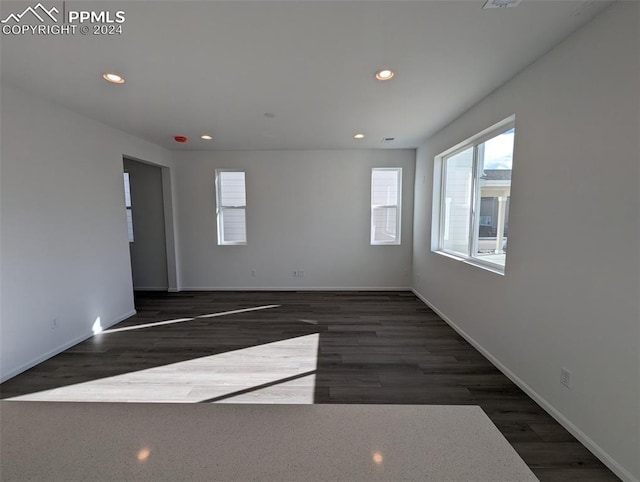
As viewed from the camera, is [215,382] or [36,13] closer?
[36,13]

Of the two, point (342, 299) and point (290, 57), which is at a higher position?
point (290, 57)

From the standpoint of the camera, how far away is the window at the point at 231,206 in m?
5.04

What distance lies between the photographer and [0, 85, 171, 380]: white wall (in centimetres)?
240

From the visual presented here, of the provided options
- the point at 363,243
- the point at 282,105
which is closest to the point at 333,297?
the point at 363,243

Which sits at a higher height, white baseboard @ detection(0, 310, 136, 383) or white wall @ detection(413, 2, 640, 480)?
white wall @ detection(413, 2, 640, 480)

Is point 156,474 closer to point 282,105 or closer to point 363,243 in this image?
point 282,105

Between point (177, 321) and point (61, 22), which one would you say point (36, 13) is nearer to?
point (61, 22)

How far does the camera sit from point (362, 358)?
272 cm

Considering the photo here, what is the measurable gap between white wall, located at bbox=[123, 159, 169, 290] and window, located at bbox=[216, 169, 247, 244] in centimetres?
107

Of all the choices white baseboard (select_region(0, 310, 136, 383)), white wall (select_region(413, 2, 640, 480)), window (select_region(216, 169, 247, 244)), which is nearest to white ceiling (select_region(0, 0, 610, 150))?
white wall (select_region(413, 2, 640, 480))

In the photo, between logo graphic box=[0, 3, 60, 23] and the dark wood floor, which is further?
the dark wood floor

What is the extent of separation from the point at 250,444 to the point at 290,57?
233 cm

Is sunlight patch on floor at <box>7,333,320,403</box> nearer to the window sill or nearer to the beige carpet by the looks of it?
the beige carpet

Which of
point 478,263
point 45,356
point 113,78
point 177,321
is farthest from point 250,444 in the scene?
point 177,321
